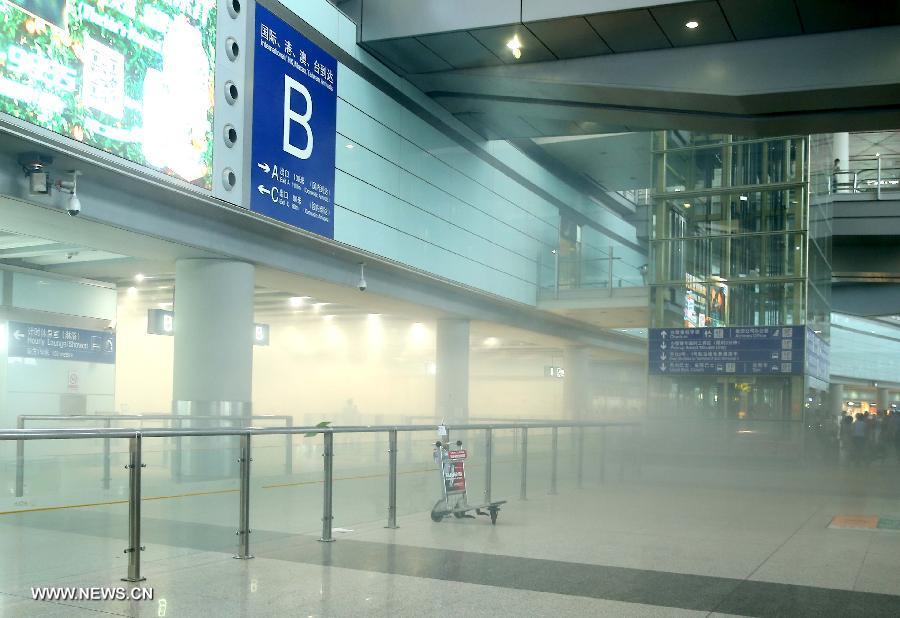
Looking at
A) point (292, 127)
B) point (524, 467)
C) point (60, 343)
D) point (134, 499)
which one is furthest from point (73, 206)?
point (60, 343)

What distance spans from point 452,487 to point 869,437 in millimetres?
16562

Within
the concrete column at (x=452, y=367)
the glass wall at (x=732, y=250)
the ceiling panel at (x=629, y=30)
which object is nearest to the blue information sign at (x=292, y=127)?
the ceiling panel at (x=629, y=30)

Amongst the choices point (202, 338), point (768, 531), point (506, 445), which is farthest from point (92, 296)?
point (768, 531)

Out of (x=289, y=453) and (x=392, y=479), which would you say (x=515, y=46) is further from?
(x=289, y=453)

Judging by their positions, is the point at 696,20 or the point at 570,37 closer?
the point at 696,20

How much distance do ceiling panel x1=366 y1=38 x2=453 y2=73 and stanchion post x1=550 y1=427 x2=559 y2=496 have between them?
6.89 m

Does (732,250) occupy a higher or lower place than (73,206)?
higher

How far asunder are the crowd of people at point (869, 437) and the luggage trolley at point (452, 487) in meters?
15.5

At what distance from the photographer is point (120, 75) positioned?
1175cm

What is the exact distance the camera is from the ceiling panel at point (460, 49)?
15.5 meters

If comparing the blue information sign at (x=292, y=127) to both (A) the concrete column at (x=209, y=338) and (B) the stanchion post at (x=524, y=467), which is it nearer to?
(A) the concrete column at (x=209, y=338)

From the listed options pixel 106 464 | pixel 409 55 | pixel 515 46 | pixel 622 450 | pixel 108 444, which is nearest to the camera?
pixel 108 444

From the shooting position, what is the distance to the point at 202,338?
50.7 feet

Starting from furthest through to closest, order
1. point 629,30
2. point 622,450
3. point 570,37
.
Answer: point 622,450 → point 570,37 → point 629,30
